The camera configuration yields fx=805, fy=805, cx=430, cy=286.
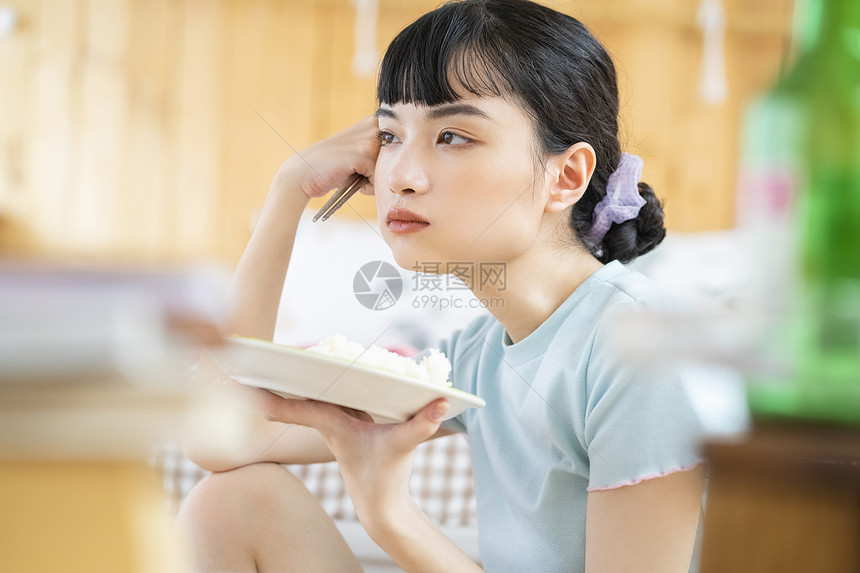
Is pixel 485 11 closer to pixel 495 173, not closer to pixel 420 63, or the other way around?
pixel 420 63

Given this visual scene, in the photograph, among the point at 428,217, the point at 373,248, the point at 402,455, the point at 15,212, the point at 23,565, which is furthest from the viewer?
the point at 15,212

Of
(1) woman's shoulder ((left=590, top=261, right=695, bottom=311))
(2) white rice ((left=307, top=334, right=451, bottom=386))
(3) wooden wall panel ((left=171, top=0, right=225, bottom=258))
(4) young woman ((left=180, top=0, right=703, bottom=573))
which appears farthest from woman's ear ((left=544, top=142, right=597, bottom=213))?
(3) wooden wall panel ((left=171, top=0, right=225, bottom=258))

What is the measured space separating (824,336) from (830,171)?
0.08 meters

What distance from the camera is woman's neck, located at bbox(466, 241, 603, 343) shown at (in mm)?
1091

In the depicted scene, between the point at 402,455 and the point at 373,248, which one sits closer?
the point at 402,455

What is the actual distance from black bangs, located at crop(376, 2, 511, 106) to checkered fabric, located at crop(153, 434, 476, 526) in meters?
0.85

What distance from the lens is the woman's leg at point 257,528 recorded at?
995mm

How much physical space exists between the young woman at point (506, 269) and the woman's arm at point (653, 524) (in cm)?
2

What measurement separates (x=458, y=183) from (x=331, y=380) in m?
0.41

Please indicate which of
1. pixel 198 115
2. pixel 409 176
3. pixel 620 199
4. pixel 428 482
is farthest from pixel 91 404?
pixel 198 115

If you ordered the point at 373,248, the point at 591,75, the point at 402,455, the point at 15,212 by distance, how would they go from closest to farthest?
the point at 402,455 → the point at 591,75 → the point at 373,248 → the point at 15,212

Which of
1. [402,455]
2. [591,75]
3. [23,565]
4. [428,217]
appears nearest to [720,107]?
[591,75]

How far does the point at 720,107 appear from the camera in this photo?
10.8 feet

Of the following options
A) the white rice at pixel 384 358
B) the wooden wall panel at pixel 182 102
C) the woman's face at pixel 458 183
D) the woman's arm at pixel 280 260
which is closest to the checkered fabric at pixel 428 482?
the woman's arm at pixel 280 260
